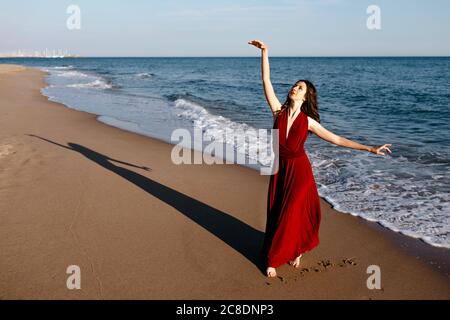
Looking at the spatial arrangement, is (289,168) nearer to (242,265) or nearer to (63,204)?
(242,265)

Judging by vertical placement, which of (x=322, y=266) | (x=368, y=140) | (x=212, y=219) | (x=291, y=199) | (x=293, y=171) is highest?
(x=293, y=171)

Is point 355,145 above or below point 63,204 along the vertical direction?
above

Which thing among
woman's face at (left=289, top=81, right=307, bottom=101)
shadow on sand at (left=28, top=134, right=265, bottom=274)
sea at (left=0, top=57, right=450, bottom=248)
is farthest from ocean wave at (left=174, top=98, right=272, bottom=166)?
woman's face at (left=289, top=81, right=307, bottom=101)

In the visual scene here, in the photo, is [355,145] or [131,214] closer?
[355,145]

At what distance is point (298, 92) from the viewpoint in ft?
12.8

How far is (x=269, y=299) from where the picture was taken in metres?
3.61

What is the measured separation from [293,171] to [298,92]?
78cm

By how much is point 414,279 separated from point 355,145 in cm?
147

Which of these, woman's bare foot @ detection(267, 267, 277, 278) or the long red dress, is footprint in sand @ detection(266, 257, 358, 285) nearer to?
woman's bare foot @ detection(267, 267, 277, 278)

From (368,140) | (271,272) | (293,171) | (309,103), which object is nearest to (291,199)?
(293,171)

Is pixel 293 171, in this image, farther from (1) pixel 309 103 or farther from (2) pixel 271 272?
(2) pixel 271 272

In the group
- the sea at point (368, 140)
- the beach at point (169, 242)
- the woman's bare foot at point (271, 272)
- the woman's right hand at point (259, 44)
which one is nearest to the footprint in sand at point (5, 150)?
the beach at point (169, 242)

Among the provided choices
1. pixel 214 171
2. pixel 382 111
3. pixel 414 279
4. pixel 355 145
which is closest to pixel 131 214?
pixel 214 171

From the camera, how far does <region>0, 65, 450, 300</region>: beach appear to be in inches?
148
